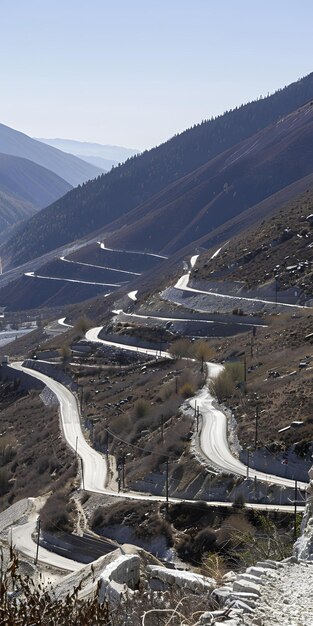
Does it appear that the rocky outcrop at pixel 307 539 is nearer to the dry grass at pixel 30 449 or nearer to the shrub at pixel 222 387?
the dry grass at pixel 30 449

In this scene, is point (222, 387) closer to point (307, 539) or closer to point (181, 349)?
→ point (181, 349)

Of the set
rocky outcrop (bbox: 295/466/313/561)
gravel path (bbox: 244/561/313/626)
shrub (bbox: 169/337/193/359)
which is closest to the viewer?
gravel path (bbox: 244/561/313/626)

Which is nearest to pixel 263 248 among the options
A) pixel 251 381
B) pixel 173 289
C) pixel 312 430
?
pixel 173 289

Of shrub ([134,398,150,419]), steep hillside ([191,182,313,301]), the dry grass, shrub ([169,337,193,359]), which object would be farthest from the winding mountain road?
shrub ([134,398,150,419])

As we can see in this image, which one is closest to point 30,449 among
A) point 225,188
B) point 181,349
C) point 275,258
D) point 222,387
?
point 222,387

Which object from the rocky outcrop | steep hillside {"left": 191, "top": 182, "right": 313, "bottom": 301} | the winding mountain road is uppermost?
the rocky outcrop

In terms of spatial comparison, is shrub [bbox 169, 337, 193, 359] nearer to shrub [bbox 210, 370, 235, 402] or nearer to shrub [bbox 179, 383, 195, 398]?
shrub [bbox 179, 383, 195, 398]

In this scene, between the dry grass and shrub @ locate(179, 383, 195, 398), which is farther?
shrub @ locate(179, 383, 195, 398)

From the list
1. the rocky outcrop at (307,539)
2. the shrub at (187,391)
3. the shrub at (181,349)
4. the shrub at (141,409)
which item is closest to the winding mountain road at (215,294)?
the shrub at (181,349)

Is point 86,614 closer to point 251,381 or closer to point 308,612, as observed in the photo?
point 308,612
